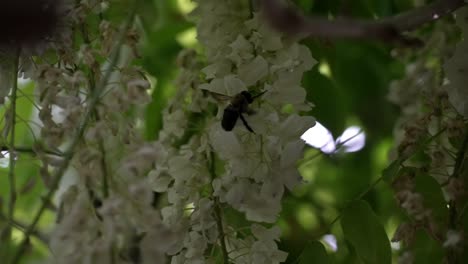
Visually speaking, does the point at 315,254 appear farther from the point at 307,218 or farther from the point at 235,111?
the point at 307,218

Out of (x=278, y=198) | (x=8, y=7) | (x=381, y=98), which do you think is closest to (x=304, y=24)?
(x=8, y=7)

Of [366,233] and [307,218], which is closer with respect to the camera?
[366,233]

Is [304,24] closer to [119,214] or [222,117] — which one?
[119,214]

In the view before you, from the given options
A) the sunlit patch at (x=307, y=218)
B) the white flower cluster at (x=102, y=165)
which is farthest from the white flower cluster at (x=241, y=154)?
the sunlit patch at (x=307, y=218)

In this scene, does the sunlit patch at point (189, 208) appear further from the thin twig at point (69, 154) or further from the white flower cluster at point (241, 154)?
the thin twig at point (69, 154)

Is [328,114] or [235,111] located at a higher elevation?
[235,111]

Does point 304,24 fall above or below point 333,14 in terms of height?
above

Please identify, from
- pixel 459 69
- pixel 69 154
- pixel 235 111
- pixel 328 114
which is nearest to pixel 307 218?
pixel 328 114

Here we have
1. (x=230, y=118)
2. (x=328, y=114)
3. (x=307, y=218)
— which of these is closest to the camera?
(x=230, y=118)
